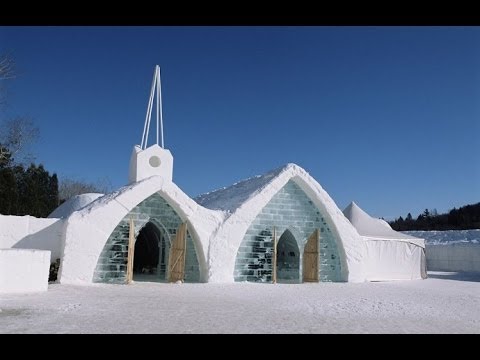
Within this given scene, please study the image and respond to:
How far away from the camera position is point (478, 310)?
32.1 ft

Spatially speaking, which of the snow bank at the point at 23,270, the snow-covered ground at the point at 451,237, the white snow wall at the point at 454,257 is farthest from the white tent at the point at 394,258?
the snow-covered ground at the point at 451,237

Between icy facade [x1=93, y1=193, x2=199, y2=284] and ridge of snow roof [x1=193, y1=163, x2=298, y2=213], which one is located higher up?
ridge of snow roof [x1=193, y1=163, x2=298, y2=213]

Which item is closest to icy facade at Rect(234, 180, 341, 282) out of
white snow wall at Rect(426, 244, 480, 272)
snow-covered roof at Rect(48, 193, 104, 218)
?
snow-covered roof at Rect(48, 193, 104, 218)

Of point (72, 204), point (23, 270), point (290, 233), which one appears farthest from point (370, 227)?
point (23, 270)

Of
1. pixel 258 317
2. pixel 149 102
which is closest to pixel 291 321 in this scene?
pixel 258 317

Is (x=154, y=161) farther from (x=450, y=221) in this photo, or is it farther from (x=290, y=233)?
(x=450, y=221)

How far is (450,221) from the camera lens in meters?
41.3

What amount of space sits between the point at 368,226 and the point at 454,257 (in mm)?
8228

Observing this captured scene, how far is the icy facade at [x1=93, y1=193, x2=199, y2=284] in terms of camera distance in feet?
43.9

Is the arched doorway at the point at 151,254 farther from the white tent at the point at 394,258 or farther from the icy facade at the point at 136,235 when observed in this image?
the white tent at the point at 394,258

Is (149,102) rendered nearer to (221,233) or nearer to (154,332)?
(221,233)

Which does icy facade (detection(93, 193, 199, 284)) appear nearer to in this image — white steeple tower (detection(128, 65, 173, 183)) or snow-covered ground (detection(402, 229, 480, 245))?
white steeple tower (detection(128, 65, 173, 183))

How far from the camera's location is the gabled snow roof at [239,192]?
1570cm
